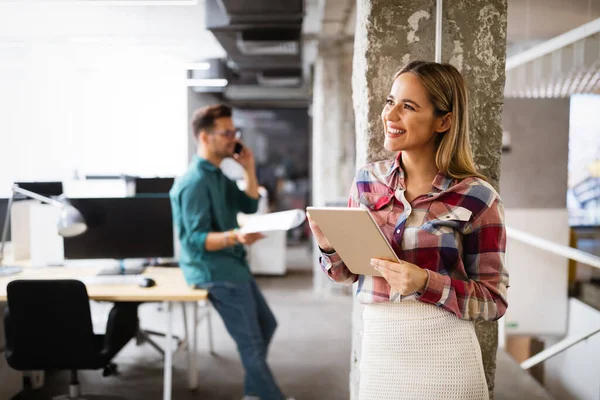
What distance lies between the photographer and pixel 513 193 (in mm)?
4348

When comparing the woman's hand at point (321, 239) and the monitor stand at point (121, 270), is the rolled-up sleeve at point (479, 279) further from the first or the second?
the monitor stand at point (121, 270)

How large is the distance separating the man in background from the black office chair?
0.55 metres

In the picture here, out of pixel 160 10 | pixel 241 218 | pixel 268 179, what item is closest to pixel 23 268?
pixel 241 218

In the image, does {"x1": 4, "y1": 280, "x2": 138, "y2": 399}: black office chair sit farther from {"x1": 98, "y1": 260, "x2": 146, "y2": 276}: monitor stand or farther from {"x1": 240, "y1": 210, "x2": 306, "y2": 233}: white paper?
{"x1": 240, "y1": 210, "x2": 306, "y2": 233}: white paper

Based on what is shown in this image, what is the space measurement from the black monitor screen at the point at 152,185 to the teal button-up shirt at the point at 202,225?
1374 millimetres

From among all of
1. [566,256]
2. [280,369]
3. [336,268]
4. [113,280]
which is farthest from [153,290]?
[566,256]

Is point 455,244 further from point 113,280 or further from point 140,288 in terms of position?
point 113,280

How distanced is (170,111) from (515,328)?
23.6 ft

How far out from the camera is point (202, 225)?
103 inches

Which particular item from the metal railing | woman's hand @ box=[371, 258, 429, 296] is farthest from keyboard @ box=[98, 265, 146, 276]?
the metal railing

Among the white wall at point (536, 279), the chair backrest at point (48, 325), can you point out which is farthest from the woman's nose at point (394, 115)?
the white wall at point (536, 279)

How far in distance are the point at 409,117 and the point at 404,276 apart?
0.41m

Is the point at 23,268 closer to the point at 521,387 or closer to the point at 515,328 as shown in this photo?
the point at 521,387

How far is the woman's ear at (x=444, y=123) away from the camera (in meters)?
1.32
